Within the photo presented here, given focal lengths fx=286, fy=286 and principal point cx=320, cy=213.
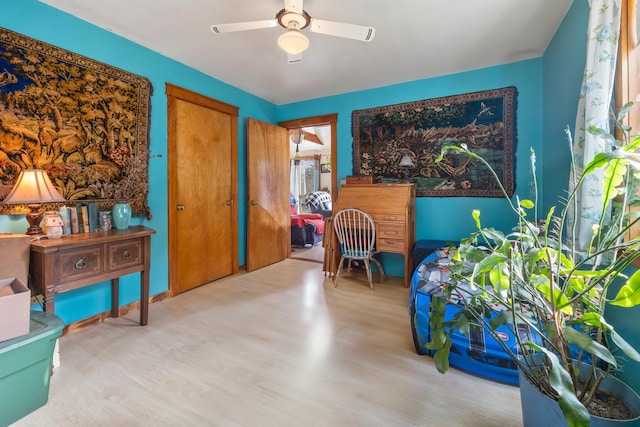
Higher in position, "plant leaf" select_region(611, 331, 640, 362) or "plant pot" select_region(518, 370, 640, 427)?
"plant leaf" select_region(611, 331, 640, 362)

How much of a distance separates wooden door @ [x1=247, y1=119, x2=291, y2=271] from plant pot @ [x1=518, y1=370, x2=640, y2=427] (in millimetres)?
3130

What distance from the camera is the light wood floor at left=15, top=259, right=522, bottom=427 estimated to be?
1.34 meters

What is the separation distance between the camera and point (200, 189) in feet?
10.2

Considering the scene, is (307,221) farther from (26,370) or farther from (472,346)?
(26,370)

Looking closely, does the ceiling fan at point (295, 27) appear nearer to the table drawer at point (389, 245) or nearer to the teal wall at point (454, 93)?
the teal wall at point (454, 93)

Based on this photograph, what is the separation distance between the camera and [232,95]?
351cm

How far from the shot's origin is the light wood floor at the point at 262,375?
134 cm

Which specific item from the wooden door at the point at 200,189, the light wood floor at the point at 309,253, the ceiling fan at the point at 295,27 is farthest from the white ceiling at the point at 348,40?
the light wood floor at the point at 309,253

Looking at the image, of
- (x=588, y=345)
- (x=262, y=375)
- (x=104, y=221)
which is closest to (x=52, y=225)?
(x=104, y=221)

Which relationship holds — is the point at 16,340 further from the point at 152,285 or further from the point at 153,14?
the point at 153,14

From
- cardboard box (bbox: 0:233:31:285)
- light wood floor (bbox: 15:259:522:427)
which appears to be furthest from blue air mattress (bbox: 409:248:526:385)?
cardboard box (bbox: 0:233:31:285)

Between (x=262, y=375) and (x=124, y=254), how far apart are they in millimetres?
1327

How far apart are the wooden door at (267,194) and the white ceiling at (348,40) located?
0.76m

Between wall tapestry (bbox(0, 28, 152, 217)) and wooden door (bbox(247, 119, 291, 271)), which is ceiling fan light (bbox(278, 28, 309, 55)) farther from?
wooden door (bbox(247, 119, 291, 271))
